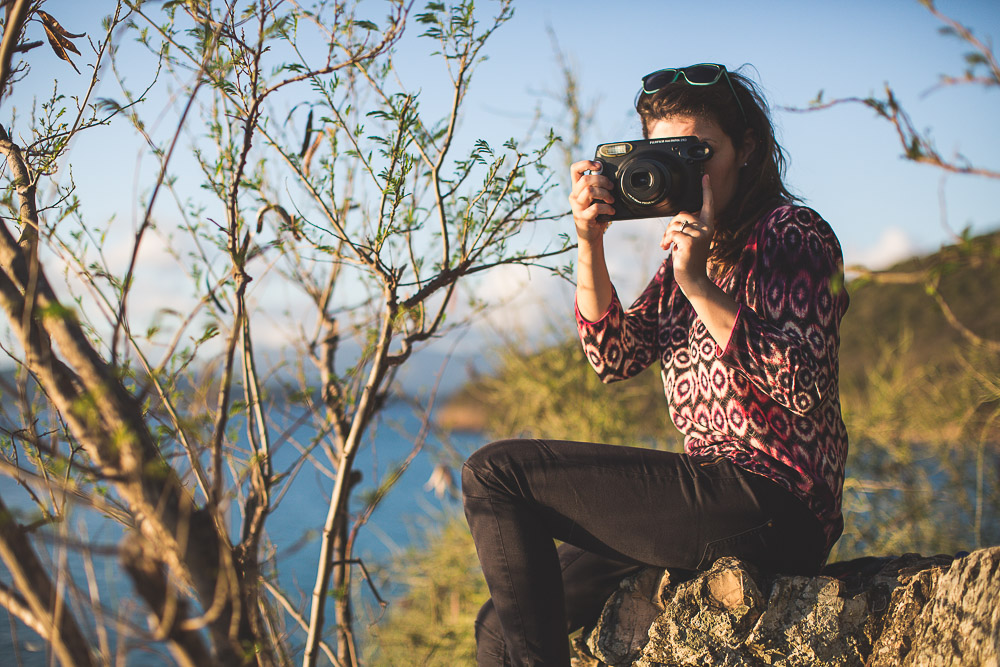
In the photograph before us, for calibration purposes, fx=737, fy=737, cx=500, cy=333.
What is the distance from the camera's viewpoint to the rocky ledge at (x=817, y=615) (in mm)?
1074

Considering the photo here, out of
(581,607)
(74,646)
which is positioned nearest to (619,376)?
(581,607)

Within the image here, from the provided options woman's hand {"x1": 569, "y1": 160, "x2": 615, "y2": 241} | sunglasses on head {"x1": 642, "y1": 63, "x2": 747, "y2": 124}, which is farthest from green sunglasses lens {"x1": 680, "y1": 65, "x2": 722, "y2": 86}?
A: woman's hand {"x1": 569, "y1": 160, "x2": 615, "y2": 241}

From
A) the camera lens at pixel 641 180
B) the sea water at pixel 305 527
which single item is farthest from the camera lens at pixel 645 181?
the sea water at pixel 305 527

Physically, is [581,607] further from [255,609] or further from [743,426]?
[255,609]

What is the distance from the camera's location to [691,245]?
1199 mm

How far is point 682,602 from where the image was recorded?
1253 mm

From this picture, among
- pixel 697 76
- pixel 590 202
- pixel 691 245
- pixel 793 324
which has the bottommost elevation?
pixel 793 324

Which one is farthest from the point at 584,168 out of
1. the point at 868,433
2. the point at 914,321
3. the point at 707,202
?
the point at 914,321

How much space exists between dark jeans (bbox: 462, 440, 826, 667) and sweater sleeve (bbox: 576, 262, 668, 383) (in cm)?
28

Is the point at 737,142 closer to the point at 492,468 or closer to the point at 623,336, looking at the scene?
the point at 623,336

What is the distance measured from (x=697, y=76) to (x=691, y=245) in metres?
0.41

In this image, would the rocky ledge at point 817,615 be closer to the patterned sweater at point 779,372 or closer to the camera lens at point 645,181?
the patterned sweater at point 779,372

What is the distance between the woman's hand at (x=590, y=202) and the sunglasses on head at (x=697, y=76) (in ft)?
0.75

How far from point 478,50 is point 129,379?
2.62ft
